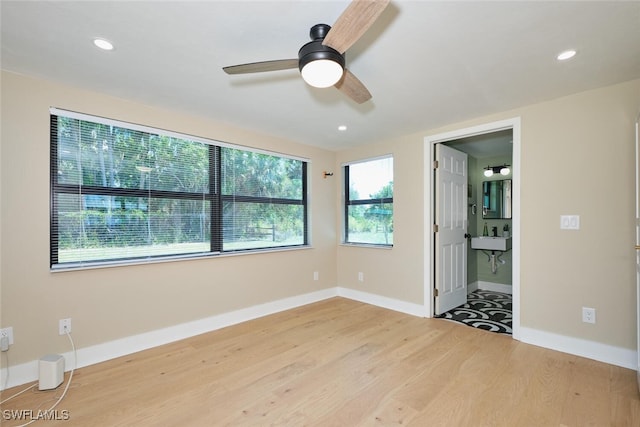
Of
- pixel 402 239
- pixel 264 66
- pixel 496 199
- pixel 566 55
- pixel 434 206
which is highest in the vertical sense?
pixel 566 55

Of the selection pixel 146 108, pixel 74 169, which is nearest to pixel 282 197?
pixel 146 108

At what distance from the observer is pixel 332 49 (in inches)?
59.1

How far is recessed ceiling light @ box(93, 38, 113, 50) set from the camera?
1779mm

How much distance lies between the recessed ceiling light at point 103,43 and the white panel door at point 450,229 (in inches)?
130

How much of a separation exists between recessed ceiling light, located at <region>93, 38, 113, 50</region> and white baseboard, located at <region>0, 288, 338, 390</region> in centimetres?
233

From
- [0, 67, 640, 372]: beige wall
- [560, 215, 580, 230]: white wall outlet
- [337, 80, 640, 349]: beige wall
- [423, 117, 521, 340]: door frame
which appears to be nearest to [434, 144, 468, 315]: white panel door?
[423, 117, 521, 340]: door frame

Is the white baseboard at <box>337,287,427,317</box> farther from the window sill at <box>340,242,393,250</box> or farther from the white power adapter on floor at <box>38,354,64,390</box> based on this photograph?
the white power adapter on floor at <box>38,354,64,390</box>

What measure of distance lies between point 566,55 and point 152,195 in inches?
138

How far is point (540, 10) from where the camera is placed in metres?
1.53

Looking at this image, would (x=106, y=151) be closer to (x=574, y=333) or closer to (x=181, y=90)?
(x=181, y=90)

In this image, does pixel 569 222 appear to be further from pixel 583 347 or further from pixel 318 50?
pixel 318 50

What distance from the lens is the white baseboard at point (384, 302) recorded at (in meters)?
3.67

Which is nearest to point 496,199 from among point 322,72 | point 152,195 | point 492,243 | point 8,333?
point 492,243

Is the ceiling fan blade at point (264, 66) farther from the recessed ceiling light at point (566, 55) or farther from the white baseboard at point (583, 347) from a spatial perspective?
the white baseboard at point (583, 347)
